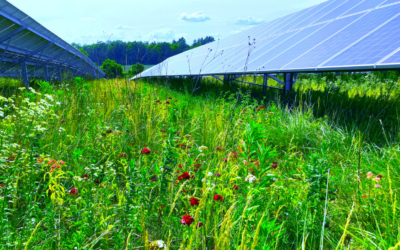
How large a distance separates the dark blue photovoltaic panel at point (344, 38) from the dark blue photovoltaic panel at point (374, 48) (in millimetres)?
212

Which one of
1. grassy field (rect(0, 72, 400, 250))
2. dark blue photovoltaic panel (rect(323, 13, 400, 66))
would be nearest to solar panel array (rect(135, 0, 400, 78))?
dark blue photovoltaic panel (rect(323, 13, 400, 66))

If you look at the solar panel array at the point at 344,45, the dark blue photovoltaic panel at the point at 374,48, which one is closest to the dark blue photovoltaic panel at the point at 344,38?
the solar panel array at the point at 344,45

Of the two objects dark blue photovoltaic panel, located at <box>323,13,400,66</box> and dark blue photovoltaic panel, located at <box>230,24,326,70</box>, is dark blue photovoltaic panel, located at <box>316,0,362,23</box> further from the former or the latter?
dark blue photovoltaic panel, located at <box>323,13,400,66</box>

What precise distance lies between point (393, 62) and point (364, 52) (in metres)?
0.84

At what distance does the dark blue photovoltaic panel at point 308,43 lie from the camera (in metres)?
5.40

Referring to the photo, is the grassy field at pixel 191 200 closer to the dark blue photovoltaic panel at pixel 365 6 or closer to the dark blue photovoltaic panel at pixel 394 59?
the dark blue photovoltaic panel at pixel 394 59

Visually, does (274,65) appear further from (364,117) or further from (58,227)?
(58,227)

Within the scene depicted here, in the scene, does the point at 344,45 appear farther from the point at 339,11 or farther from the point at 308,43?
the point at 339,11

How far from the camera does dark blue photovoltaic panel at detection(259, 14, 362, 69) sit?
17.7ft

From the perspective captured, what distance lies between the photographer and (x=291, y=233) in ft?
5.83

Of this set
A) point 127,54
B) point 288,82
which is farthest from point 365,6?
point 127,54

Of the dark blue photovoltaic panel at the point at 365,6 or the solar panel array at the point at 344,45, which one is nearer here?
the solar panel array at the point at 344,45

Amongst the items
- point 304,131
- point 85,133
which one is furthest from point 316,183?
point 85,133

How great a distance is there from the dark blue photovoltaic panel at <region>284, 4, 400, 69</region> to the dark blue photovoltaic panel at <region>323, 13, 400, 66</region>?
212mm
